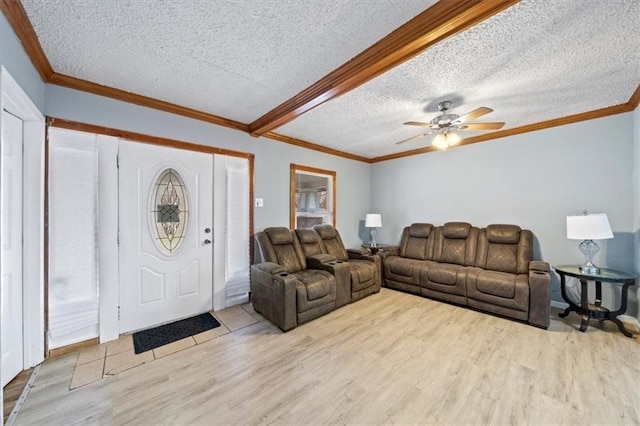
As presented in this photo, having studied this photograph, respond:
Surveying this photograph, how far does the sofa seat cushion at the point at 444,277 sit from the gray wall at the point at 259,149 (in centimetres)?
179

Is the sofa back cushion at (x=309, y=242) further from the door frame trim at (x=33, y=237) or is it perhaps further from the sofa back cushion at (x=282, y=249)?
the door frame trim at (x=33, y=237)

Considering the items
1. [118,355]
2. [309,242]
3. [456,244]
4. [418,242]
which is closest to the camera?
[118,355]

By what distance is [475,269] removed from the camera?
3.43 metres

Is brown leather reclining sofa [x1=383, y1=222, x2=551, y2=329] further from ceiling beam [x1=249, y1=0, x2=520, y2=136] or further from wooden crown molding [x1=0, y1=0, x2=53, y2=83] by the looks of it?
wooden crown molding [x1=0, y1=0, x2=53, y2=83]

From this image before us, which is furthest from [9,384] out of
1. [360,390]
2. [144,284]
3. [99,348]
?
[360,390]

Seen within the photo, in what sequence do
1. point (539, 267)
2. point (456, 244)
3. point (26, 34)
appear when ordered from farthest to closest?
point (456, 244) < point (539, 267) < point (26, 34)

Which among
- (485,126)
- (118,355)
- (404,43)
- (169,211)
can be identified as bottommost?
(118,355)

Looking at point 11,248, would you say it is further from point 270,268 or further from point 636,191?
point 636,191

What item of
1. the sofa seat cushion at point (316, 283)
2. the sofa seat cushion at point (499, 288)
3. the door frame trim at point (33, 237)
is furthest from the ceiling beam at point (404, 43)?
the sofa seat cushion at point (499, 288)

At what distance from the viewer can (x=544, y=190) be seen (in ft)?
11.4

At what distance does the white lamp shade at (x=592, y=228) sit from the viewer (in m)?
2.60

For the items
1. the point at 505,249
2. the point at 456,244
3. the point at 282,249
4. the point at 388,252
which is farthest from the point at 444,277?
the point at 282,249

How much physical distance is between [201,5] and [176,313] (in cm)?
303

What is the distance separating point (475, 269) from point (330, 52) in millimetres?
3263
